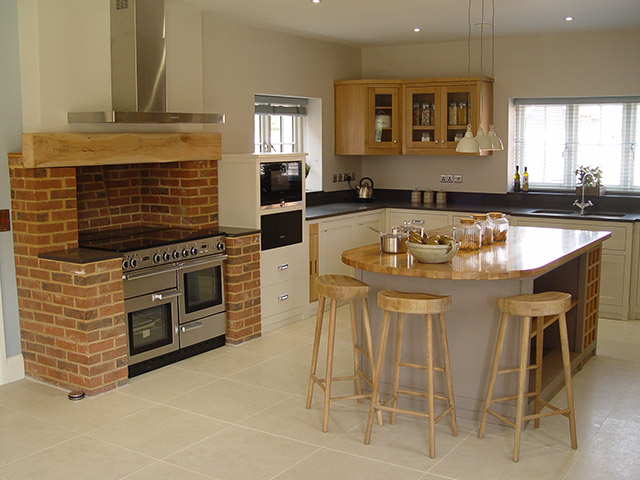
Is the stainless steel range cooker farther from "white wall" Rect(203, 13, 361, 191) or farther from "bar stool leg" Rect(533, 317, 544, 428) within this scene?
"bar stool leg" Rect(533, 317, 544, 428)

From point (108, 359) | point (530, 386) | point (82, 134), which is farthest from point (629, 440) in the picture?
point (82, 134)

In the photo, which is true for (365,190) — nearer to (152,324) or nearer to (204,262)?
(204,262)

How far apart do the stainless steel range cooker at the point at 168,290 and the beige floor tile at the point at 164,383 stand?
0.30ft

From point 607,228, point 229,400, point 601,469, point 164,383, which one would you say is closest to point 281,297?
point 164,383

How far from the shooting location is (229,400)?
4.44 metres

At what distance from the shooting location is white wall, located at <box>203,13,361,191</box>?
6121 millimetres

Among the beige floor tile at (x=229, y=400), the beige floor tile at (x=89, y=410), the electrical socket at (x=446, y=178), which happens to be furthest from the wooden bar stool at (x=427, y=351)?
the electrical socket at (x=446, y=178)

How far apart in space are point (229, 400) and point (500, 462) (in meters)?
1.74

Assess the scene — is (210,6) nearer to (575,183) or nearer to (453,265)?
(453,265)

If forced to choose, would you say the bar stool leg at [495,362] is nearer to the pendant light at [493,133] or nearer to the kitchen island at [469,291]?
the kitchen island at [469,291]

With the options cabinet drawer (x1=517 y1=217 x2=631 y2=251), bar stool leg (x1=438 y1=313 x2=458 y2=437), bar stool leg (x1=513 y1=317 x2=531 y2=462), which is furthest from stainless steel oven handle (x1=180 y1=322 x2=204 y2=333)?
cabinet drawer (x1=517 y1=217 x2=631 y2=251)

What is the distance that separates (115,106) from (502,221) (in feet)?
9.38

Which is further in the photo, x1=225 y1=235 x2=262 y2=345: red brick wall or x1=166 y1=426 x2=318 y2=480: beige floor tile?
x1=225 y1=235 x2=262 y2=345: red brick wall

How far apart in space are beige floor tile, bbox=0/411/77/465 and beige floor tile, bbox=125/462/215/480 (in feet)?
2.20
